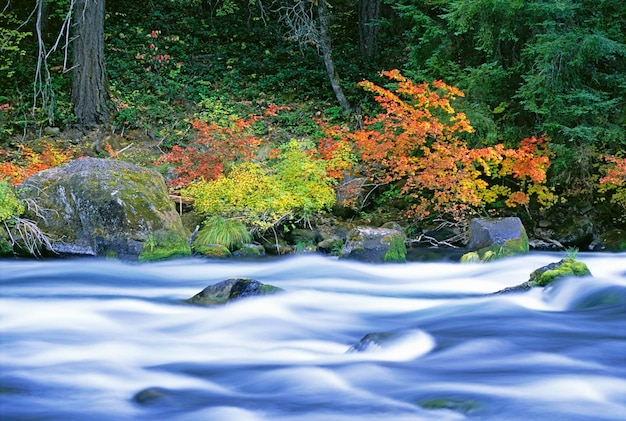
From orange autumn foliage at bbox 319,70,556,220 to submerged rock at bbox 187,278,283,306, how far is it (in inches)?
203

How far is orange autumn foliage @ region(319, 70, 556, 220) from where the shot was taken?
1188cm

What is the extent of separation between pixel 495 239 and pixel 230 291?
497cm

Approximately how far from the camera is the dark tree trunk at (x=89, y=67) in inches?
596

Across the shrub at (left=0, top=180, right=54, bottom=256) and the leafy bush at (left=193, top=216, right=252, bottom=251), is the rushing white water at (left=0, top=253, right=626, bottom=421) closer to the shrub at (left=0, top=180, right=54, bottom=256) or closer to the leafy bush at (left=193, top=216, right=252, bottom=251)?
the shrub at (left=0, top=180, right=54, bottom=256)

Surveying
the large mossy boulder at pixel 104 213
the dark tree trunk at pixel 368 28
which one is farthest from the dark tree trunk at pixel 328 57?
the large mossy boulder at pixel 104 213

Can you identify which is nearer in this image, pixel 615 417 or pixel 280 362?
pixel 615 417

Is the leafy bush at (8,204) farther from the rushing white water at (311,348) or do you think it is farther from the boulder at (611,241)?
the boulder at (611,241)

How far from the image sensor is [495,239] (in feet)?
35.8

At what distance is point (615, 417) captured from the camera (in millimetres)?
4512

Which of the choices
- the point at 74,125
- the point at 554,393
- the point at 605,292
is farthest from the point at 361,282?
the point at 74,125

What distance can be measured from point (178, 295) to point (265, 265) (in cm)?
215

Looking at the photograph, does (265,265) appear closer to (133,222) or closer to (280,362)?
(133,222)

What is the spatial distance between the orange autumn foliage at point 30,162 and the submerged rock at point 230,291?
5.05 metres

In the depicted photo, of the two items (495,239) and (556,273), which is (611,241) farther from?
(556,273)
